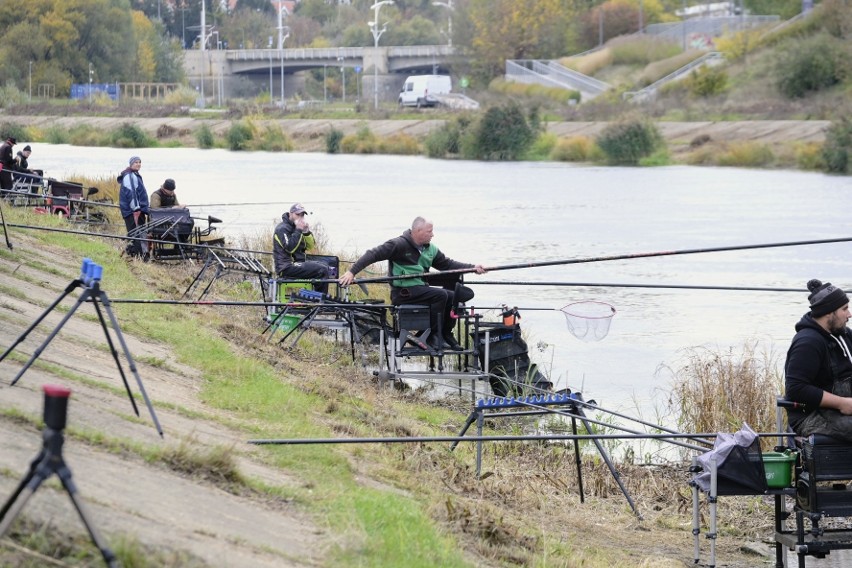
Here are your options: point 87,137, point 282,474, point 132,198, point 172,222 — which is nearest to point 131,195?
point 132,198

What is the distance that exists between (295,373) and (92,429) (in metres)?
4.44

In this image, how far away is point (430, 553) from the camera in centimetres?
629

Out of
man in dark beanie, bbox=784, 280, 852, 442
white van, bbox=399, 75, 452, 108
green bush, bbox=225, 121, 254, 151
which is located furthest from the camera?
white van, bbox=399, 75, 452, 108

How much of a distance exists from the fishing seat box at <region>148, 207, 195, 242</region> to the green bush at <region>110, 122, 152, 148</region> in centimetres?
5444

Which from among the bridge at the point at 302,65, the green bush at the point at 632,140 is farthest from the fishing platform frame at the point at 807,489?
the bridge at the point at 302,65

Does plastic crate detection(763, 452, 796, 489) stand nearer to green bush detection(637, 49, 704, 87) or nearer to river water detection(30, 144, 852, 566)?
river water detection(30, 144, 852, 566)

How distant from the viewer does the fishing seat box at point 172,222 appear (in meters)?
16.9

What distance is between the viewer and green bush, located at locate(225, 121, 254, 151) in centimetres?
7056

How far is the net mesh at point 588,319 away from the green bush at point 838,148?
3379cm

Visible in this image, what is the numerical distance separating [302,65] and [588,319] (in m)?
106

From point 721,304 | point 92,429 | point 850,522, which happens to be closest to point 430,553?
point 92,429

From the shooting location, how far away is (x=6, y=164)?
22031 millimetres

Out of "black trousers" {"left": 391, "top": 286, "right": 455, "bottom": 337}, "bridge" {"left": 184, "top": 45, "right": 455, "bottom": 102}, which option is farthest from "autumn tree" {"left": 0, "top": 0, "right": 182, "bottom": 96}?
"black trousers" {"left": 391, "top": 286, "right": 455, "bottom": 337}

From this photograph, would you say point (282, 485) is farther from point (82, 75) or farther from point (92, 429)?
point (82, 75)
